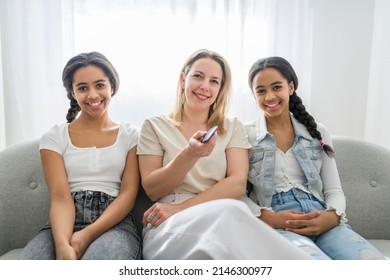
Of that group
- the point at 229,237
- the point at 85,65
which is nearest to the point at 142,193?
the point at 85,65

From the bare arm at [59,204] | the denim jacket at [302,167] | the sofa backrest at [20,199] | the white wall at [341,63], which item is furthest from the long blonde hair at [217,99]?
the white wall at [341,63]

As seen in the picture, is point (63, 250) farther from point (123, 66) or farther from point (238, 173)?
point (123, 66)

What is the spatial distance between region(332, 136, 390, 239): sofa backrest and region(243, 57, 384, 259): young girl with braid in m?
0.12

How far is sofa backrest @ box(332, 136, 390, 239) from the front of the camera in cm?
123

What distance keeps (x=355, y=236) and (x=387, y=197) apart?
0.32m

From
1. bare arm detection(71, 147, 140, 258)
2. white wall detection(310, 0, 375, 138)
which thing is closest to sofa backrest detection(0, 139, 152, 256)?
bare arm detection(71, 147, 140, 258)

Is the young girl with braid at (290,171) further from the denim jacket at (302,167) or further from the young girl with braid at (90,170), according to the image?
the young girl with braid at (90,170)

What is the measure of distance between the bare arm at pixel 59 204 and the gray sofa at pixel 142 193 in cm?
17

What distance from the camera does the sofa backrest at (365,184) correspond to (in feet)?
4.02

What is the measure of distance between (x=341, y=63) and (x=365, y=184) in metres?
0.77

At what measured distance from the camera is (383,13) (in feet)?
5.51

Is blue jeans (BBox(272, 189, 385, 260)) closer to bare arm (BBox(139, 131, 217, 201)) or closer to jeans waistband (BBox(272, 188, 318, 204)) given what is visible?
jeans waistband (BBox(272, 188, 318, 204))
